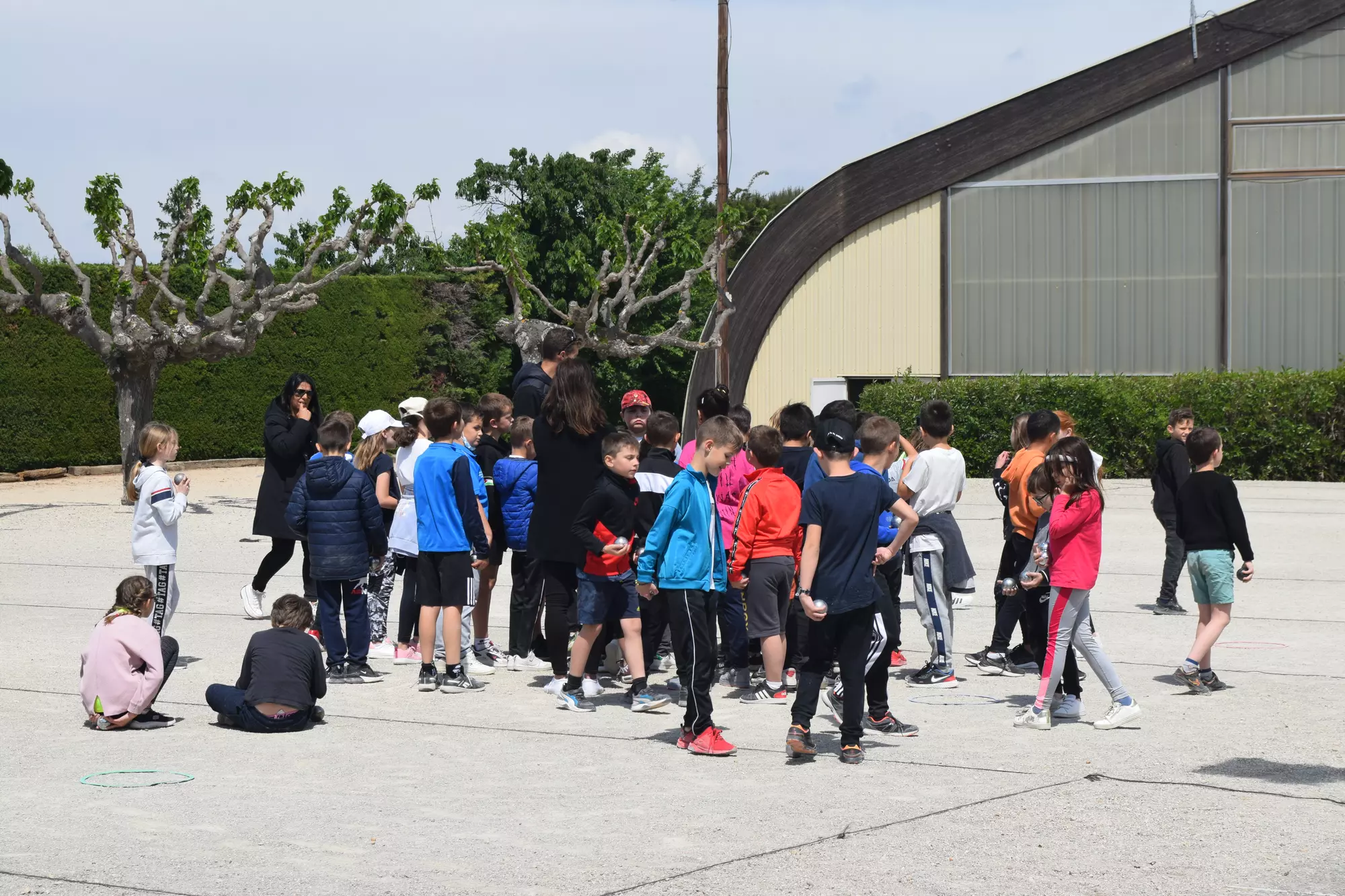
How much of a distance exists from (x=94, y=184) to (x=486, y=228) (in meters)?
7.69

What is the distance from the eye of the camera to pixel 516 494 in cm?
931

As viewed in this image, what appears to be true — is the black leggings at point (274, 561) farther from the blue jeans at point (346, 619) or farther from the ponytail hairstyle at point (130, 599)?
the ponytail hairstyle at point (130, 599)

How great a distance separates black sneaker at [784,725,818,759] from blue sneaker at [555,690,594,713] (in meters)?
1.65

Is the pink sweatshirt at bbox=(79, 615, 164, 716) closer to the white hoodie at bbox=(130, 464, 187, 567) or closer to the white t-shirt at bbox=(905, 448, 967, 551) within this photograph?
the white hoodie at bbox=(130, 464, 187, 567)

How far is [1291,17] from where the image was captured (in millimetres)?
29297

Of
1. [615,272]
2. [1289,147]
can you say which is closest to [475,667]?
[615,272]

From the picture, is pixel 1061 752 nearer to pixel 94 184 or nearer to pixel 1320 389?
pixel 94 184

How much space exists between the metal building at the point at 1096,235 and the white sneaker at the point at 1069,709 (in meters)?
23.2

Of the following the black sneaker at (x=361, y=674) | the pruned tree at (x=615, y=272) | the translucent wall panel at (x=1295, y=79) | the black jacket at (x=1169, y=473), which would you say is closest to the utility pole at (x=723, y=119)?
the pruned tree at (x=615, y=272)

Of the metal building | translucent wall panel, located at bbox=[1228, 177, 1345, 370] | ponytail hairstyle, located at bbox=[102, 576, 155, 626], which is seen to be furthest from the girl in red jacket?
translucent wall panel, located at bbox=[1228, 177, 1345, 370]

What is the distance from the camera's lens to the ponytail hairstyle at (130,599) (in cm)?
767

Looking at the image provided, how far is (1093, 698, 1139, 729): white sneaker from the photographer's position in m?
7.47

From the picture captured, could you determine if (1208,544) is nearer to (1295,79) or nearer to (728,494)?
(728,494)

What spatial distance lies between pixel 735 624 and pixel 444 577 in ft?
5.68
